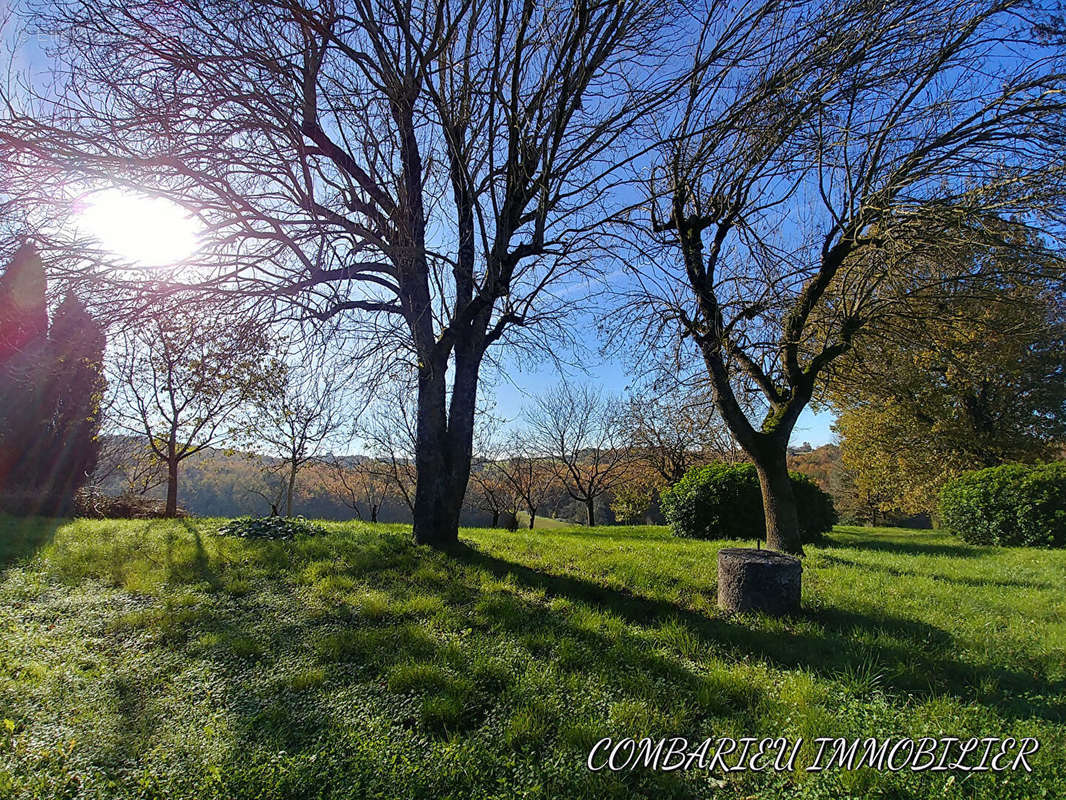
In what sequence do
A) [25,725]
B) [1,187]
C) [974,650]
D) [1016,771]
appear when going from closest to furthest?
[1016,771]
[25,725]
[974,650]
[1,187]

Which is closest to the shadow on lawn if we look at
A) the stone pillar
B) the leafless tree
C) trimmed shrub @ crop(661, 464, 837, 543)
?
the stone pillar

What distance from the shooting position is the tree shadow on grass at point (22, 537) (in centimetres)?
589

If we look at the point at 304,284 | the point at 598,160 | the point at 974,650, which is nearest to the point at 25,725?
the point at 304,284

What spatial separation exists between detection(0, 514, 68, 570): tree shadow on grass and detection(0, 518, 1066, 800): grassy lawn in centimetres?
44

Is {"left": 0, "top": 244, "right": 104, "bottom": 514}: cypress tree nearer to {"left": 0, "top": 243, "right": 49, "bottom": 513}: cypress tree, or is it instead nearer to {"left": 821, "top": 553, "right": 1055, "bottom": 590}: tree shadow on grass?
{"left": 0, "top": 243, "right": 49, "bottom": 513}: cypress tree

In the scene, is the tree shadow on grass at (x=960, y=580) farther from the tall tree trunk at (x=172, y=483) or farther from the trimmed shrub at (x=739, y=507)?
the tall tree trunk at (x=172, y=483)

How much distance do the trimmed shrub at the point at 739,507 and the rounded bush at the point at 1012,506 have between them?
3.54 metres

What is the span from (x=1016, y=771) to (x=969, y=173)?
18.7 feet

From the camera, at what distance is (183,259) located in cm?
495

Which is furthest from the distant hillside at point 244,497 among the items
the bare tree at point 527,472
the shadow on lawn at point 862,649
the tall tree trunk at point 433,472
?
the shadow on lawn at point 862,649

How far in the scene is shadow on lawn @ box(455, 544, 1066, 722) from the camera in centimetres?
290

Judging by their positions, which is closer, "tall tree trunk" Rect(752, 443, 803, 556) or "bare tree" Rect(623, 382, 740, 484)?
"tall tree trunk" Rect(752, 443, 803, 556)

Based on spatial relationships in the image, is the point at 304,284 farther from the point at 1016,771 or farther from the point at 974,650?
the point at 974,650

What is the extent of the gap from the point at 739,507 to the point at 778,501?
2.96 metres
